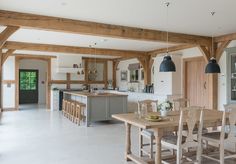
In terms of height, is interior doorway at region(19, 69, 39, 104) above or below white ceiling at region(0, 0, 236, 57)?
below

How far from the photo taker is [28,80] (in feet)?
45.9

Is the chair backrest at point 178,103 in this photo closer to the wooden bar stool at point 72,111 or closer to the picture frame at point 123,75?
the wooden bar stool at point 72,111

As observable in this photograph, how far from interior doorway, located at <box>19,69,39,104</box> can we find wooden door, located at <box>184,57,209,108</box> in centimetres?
945

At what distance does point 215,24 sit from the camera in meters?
5.43

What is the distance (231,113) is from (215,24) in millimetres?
2667

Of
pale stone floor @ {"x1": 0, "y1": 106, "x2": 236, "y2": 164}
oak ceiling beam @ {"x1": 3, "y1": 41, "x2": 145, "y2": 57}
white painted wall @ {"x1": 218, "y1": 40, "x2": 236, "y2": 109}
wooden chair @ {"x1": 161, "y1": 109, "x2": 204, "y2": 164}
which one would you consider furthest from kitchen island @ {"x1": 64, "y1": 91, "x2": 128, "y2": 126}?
wooden chair @ {"x1": 161, "y1": 109, "x2": 204, "y2": 164}

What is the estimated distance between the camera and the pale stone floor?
3965 millimetres

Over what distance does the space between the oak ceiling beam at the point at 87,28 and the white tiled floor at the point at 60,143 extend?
2.44 m

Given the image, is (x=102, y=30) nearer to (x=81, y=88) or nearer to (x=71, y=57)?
(x=71, y=57)

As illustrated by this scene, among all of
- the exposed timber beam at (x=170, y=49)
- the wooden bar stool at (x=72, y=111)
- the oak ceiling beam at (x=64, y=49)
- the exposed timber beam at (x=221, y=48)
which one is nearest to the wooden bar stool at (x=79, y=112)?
the wooden bar stool at (x=72, y=111)

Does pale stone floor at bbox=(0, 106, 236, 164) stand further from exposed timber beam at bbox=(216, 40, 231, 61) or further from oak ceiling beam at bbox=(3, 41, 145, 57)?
exposed timber beam at bbox=(216, 40, 231, 61)

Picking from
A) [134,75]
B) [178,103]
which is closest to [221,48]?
[178,103]

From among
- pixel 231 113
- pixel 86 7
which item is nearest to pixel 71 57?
pixel 86 7

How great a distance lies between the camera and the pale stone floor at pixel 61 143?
396 centimetres
